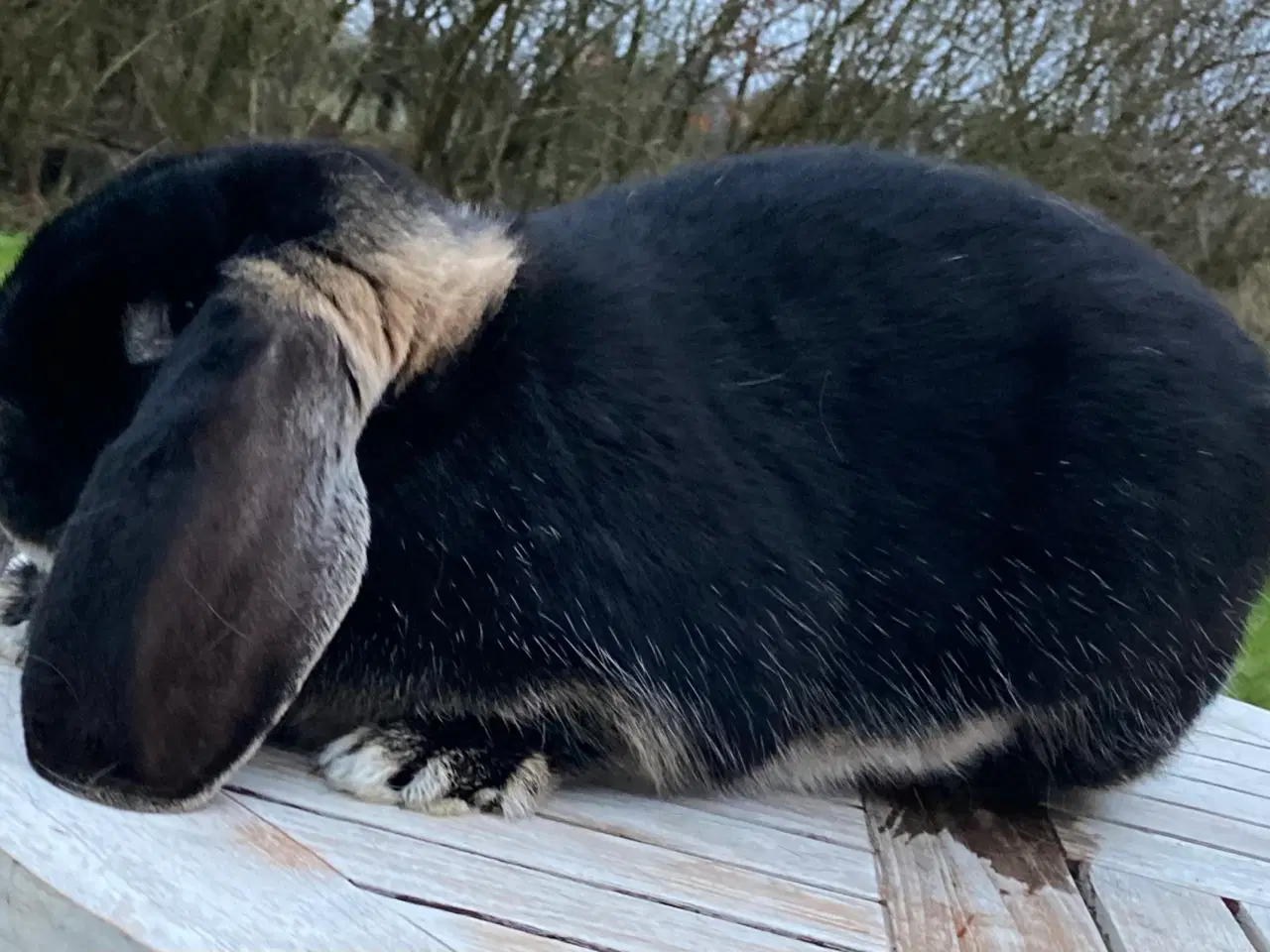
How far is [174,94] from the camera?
5.23 metres

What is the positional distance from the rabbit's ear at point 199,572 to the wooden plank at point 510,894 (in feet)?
0.40

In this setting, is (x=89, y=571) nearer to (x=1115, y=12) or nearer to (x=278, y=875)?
(x=278, y=875)

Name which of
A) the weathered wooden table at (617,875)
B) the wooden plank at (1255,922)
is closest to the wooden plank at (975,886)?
the weathered wooden table at (617,875)

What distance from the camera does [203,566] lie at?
3.54ft

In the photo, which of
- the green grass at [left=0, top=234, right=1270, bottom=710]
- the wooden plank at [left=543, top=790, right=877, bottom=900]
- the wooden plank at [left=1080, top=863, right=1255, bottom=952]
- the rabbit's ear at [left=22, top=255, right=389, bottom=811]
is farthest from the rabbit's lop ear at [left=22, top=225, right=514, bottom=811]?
the green grass at [left=0, top=234, right=1270, bottom=710]

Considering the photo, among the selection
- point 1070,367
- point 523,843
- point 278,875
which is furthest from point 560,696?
point 1070,367

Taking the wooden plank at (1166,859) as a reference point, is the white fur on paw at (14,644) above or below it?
above

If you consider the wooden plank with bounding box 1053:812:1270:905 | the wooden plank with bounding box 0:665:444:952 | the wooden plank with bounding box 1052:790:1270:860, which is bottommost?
the wooden plank with bounding box 1052:790:1270:860

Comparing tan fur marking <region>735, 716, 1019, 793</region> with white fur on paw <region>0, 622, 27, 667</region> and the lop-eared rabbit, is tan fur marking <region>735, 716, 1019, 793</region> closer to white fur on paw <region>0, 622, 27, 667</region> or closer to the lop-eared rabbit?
the lop-eared rabbit

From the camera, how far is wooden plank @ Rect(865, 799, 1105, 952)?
138 centimetres

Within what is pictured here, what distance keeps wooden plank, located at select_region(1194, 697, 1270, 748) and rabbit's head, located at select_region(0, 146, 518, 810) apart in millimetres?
1511

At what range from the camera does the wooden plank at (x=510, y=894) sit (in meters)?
1.18

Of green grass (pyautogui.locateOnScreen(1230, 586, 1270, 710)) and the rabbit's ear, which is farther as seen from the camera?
green grass (pyautogui.locateOnScreen(1230, 586, 1270, 710))

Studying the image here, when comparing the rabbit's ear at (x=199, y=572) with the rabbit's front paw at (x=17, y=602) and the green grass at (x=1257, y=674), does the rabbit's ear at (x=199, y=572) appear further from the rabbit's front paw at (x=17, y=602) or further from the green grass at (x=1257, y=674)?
the green grass at (x=1257, y=674)
